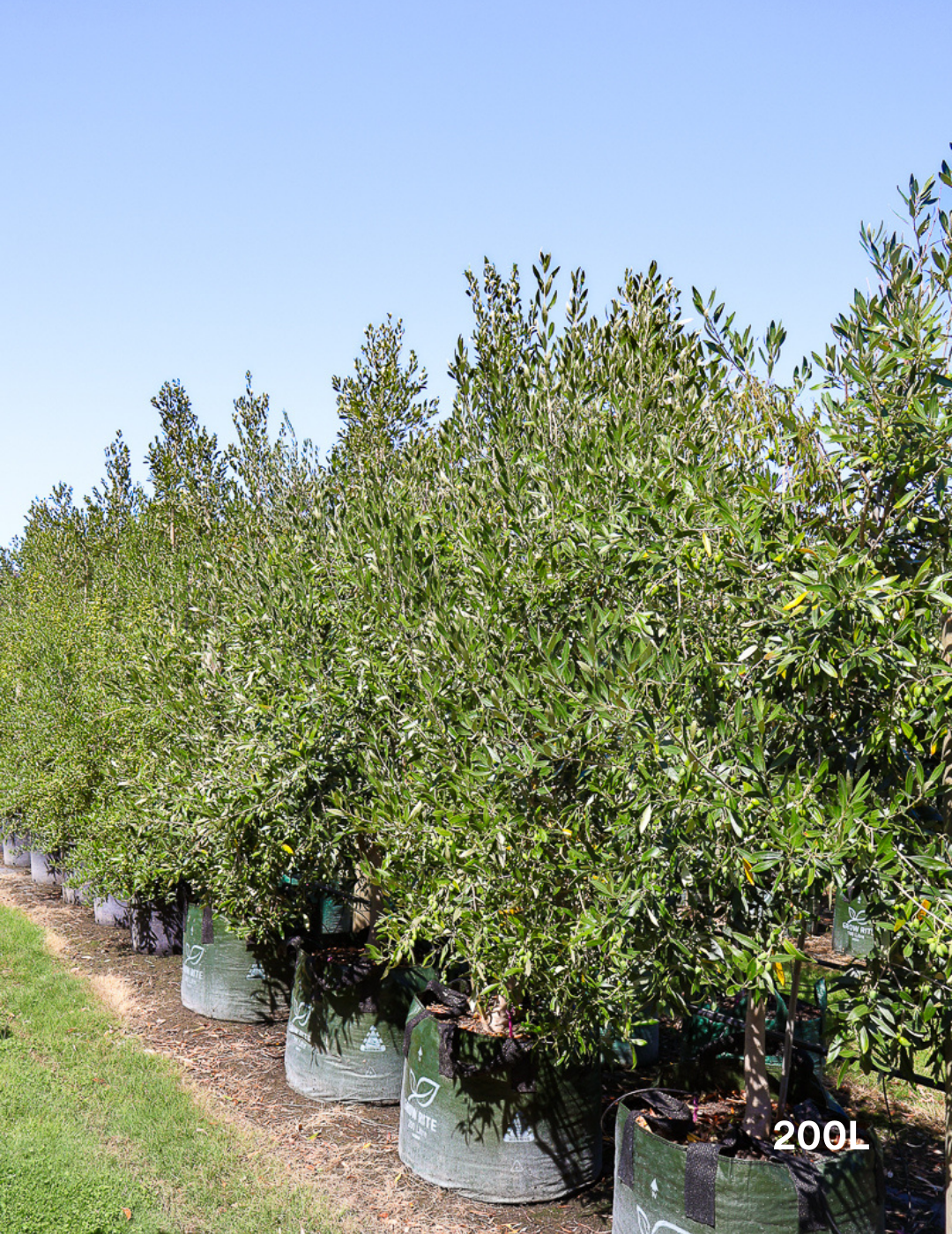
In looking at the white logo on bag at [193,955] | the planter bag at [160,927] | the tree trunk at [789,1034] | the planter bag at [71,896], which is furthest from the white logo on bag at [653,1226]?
the planter bag at [71,896]

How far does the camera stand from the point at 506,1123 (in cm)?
738

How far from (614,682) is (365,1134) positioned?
5.97 meters

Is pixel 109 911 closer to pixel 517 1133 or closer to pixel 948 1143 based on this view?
pixel 517 1133

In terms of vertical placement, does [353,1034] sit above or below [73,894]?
below

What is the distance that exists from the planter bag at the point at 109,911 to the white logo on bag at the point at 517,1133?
10489 millimetres

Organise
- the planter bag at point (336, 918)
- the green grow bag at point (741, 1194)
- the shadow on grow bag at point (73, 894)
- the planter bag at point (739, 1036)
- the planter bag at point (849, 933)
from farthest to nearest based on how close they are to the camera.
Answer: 1. the shadow on grow bag at point (73, 894)
2. the planter bag at point (336, 918)
3. the planter bag at point (849, 933)
4. the planter bag at point (739, 1036)
5. the green grow bag at point (741, 1194)

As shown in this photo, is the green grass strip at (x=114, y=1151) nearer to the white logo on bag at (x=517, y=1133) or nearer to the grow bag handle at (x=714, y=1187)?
the white logo on bag at (x=517, y=1133)

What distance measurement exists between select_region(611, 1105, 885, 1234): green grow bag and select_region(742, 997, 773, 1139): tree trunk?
633 millimetres

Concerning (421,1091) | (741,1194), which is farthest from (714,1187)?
(421,1091)

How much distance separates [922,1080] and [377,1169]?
15.2 ft

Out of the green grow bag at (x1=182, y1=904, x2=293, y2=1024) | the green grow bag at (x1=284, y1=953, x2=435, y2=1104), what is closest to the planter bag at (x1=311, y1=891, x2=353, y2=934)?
the green grow bag at (x1=182, y1=904, x2=293, y2=1024)

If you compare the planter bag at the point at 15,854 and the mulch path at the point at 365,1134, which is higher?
the planter bag at the point at 15,854

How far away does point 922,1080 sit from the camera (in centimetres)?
521

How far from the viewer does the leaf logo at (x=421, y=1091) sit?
25.1 ft
